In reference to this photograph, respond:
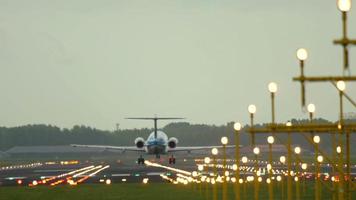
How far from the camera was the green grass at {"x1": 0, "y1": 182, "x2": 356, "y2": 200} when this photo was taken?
57.3 m

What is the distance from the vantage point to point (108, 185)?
239ft

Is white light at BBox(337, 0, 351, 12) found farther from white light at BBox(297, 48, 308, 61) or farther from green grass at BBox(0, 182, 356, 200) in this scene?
green grass at BBox(0, 182, 356, 200)

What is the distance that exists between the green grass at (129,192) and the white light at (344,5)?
35625 mm

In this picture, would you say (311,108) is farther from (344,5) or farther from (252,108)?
(344,5)

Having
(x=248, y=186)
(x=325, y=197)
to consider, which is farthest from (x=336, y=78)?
(x=248, y=186)

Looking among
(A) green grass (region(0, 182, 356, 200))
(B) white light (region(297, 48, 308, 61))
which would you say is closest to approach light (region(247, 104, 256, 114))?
(B) white light (region(297, 48, 308, 61))

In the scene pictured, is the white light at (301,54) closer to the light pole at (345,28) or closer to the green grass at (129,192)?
the light pole at (345,28)

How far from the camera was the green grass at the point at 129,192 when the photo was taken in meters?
57.3

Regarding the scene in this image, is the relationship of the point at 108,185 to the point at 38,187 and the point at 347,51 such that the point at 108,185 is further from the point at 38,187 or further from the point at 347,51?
the point at 347,51

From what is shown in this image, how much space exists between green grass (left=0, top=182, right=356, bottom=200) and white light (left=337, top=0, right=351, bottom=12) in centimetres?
3562

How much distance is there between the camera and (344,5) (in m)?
19.0

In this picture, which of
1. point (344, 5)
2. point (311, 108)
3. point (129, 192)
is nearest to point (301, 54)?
point (344, 5)

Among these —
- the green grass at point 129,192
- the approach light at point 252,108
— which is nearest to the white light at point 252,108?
the approach light at point 252,108

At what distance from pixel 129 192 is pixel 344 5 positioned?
147 feet
